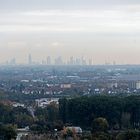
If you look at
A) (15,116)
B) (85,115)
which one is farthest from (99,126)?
(15,116)

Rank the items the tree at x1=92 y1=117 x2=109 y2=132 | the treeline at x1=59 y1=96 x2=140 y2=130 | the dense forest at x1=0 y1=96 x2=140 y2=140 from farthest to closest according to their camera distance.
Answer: the treeline at x1=59 y1=96 x2=140 y2=130
the dense forest at x1=0 y1=96 x2=140 y2=140
the tree at x1=92 y1=117 x2=109 y2=132

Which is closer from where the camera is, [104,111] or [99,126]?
[99,126]

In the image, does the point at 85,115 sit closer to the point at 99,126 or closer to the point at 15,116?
the point at 15,116

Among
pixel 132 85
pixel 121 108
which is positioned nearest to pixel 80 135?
pixel 121 108

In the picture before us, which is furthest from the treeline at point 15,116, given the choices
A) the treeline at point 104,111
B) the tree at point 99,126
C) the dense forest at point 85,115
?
the tree at point 99,126

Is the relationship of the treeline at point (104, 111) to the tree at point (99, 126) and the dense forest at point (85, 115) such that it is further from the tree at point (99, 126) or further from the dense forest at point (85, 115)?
the tree at point (99, 126)

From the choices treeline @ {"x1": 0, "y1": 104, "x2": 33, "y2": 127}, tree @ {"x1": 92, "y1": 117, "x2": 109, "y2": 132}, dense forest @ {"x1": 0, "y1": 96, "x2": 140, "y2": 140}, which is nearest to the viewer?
tree @ {"x1": 92, "y1": 117, "x2": 109, "y2": 132}

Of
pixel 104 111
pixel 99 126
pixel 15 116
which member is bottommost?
pixel 15 116

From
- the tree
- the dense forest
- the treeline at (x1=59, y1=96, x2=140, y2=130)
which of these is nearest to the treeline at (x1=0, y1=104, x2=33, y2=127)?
the dense forest

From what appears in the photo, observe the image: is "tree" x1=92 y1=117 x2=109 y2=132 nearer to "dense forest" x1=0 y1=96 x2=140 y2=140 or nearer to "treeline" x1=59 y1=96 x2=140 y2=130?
"dense forest" x1=0 y1=96 x2=140 y2=140
